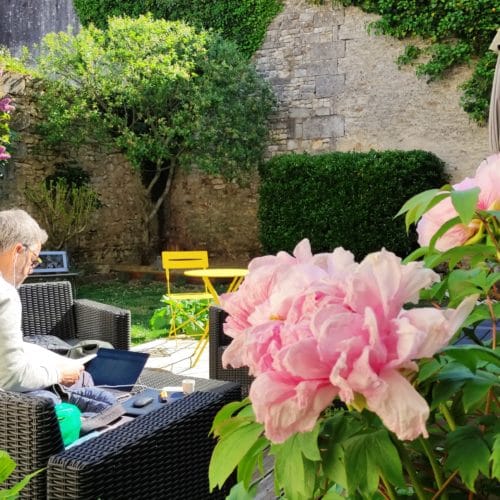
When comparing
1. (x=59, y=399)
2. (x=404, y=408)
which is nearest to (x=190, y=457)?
(x=59, y=399)

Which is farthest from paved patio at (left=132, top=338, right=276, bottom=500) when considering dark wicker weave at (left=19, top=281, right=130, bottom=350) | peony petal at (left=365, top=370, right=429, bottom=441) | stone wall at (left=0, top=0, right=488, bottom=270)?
stone wall at (left=0, top=0, right=488, bottom=270)

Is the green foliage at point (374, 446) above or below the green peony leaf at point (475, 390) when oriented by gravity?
below

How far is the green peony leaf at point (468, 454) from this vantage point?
21.3 inches

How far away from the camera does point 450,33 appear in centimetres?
880

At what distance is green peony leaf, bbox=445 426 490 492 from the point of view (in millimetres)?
540

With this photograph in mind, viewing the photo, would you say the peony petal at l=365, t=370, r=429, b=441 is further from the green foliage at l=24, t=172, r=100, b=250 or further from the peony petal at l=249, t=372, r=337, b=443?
the green foliage at l=24, t=172, r=100, b=250

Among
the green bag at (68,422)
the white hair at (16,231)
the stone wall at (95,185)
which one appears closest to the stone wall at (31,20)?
the stone wall at (95,185)

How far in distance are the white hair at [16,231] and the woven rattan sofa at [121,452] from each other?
0.83m

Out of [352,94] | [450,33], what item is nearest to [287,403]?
[450,33]

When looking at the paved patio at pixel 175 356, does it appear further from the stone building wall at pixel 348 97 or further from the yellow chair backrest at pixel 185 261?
the stone building wall at pixel 348 97

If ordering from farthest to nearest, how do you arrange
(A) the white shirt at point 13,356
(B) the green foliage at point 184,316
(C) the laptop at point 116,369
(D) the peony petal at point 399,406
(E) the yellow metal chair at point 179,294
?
(B) the green foliage at point 184,316
(E) the yellow metal chair at point 179,294
(C) the laptop at point 116,369
(A) the white shirt at point 13,356
(D) the peony petal at point 399,406

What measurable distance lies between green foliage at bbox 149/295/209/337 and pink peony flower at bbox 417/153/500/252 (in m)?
4.96

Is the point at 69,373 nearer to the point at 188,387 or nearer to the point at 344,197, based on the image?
the point at 188,387

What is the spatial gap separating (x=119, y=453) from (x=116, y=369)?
→ 3.07ft
